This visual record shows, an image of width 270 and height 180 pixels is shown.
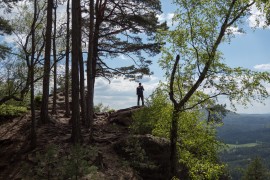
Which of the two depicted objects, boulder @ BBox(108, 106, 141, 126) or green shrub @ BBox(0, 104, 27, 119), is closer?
green shrub @ BBox(0, 104, 27, 119)

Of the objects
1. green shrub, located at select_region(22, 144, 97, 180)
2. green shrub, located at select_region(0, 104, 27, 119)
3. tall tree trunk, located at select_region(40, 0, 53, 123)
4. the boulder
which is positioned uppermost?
tall tree trunk, located at select_region(40, 0, 53, 123)

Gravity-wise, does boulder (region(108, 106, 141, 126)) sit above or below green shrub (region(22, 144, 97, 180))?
above

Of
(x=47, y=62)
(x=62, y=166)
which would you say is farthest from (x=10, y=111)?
(x=62, y=166)

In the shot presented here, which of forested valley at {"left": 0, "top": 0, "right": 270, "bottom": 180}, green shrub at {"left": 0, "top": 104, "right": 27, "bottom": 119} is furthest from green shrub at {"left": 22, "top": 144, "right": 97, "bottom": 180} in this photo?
green shrub at {"left": 0, "top": 104, "right": 27, "bottom": 119}

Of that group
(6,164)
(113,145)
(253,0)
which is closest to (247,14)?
(253,0)

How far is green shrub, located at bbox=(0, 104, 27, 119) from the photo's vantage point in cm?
1969

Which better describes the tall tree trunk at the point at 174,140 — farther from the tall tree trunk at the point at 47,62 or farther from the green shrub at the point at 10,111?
the green shrub at the point at 10,111

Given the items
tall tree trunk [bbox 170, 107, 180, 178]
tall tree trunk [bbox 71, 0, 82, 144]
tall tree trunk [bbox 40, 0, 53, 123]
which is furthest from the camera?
tall tree trunk [bbox 40, 0, 53, 123]

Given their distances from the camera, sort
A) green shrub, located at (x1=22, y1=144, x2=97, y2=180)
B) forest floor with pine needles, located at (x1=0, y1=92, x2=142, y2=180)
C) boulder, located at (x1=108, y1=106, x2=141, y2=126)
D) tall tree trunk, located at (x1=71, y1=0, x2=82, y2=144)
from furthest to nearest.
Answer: boulder, located at (x1=108, y1=106, x2=141, y2=126) < tall tree trunk, located at (x1=71, y1=0, x2=82, y2=144) < forest floor with pine needles, located at (x1=0, y1=92, x2=142, y2=180) < green shrub, located at (x1=22, y1=144, x2=97, y2=180)

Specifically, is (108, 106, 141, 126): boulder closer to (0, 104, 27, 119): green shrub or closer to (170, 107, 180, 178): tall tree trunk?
(0, 104, 27, 119): green shrub

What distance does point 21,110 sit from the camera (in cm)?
2102

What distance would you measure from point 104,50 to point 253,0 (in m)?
12.5

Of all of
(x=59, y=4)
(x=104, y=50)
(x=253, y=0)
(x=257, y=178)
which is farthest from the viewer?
(x=257, y=178)

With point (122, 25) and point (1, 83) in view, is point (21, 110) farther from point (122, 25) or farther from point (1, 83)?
point (122, 25)
